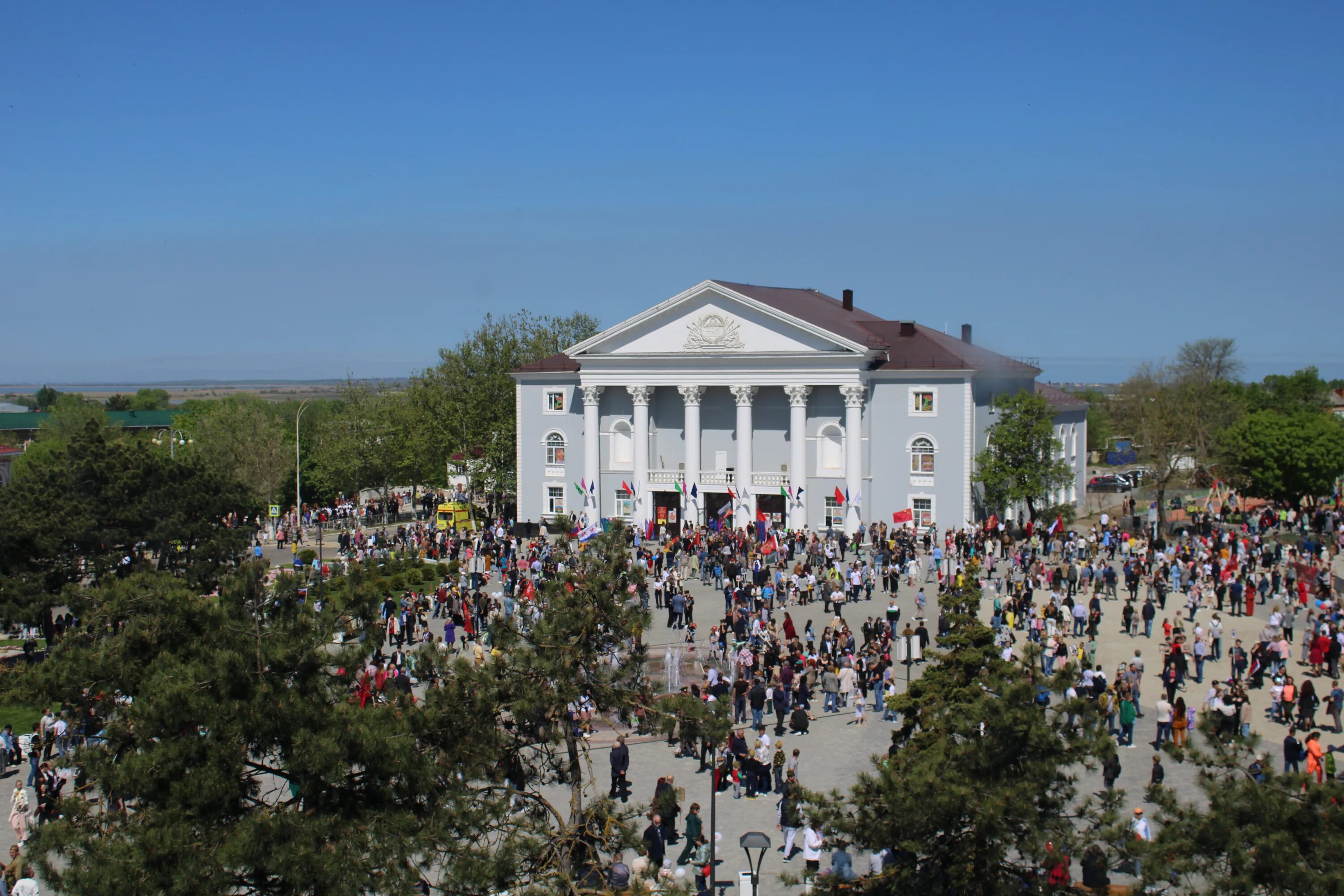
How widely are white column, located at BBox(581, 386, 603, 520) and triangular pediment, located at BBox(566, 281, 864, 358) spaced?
1753mm

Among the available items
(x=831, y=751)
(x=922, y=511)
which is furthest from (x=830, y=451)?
(x=831, y=751)

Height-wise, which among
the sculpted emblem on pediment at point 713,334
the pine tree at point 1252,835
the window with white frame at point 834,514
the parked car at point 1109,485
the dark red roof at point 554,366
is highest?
the sculpted emblem on pediment at point 713,334

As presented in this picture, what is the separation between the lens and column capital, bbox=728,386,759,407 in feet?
168

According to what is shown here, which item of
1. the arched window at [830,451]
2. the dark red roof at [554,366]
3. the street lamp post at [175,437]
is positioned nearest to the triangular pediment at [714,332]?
the dark red roof at [554,366]

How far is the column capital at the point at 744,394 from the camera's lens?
5119cm

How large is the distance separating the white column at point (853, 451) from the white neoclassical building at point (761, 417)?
6cm

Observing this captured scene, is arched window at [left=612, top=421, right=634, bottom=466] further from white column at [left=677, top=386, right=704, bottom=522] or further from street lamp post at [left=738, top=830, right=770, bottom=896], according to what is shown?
street lamp post at [left=738, top=830, right=770, bottom=896]

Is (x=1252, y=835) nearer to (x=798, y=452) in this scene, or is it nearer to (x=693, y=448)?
(x=798, y=452)

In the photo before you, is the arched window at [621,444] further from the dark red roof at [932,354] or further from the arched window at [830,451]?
the dark red roof at [932,354]

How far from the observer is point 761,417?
52656 millimetres

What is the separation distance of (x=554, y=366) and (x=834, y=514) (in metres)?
15.0

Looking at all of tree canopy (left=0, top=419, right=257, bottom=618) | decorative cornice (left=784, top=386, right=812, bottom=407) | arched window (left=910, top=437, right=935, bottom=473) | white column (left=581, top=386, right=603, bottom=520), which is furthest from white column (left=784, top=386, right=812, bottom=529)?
tree canopy (left=0, top=419, right=257, bottom=618)

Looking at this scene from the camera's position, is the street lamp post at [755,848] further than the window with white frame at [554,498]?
No

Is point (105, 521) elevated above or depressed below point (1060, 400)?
below
